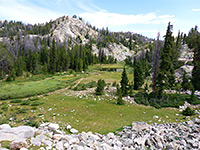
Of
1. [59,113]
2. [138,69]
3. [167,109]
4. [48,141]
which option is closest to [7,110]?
[59,113]

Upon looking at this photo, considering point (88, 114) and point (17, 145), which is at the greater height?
point (17, 145)

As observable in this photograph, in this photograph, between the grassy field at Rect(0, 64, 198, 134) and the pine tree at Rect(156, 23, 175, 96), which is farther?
the pine tree at Rect(156, 23, 175, 96)

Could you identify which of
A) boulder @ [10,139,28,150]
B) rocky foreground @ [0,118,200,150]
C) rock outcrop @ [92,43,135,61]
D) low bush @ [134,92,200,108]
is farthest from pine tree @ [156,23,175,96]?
rock outcrop @ [92,43,135,61]

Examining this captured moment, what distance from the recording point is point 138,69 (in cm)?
4200

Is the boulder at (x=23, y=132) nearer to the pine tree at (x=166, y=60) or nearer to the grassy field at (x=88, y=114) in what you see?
the grassy field at (x=88, y=114)

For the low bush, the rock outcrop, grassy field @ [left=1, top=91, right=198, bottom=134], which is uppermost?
the rock outcrop

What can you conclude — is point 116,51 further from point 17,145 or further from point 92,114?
point 17,145

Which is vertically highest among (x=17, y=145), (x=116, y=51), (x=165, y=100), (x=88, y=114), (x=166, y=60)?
(x=116, y=51)

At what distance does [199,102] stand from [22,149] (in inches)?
1291

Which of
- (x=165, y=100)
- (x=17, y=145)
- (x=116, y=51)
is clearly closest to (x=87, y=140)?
(x=17, y=145)

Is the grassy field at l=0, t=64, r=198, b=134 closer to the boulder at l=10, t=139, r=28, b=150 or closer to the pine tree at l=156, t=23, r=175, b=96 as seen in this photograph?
the pine tree at l=156, t=23, r=175, b=96

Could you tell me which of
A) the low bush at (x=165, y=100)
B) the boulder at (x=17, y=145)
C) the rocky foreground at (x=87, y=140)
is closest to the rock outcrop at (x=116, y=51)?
the low bush at (x=165, y=100)

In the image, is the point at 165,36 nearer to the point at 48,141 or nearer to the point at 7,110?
the point at 48,141

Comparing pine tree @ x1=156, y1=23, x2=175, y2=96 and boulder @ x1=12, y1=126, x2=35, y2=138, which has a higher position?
pine tree @ x1=156, y1=23, x2=175, y2=96
